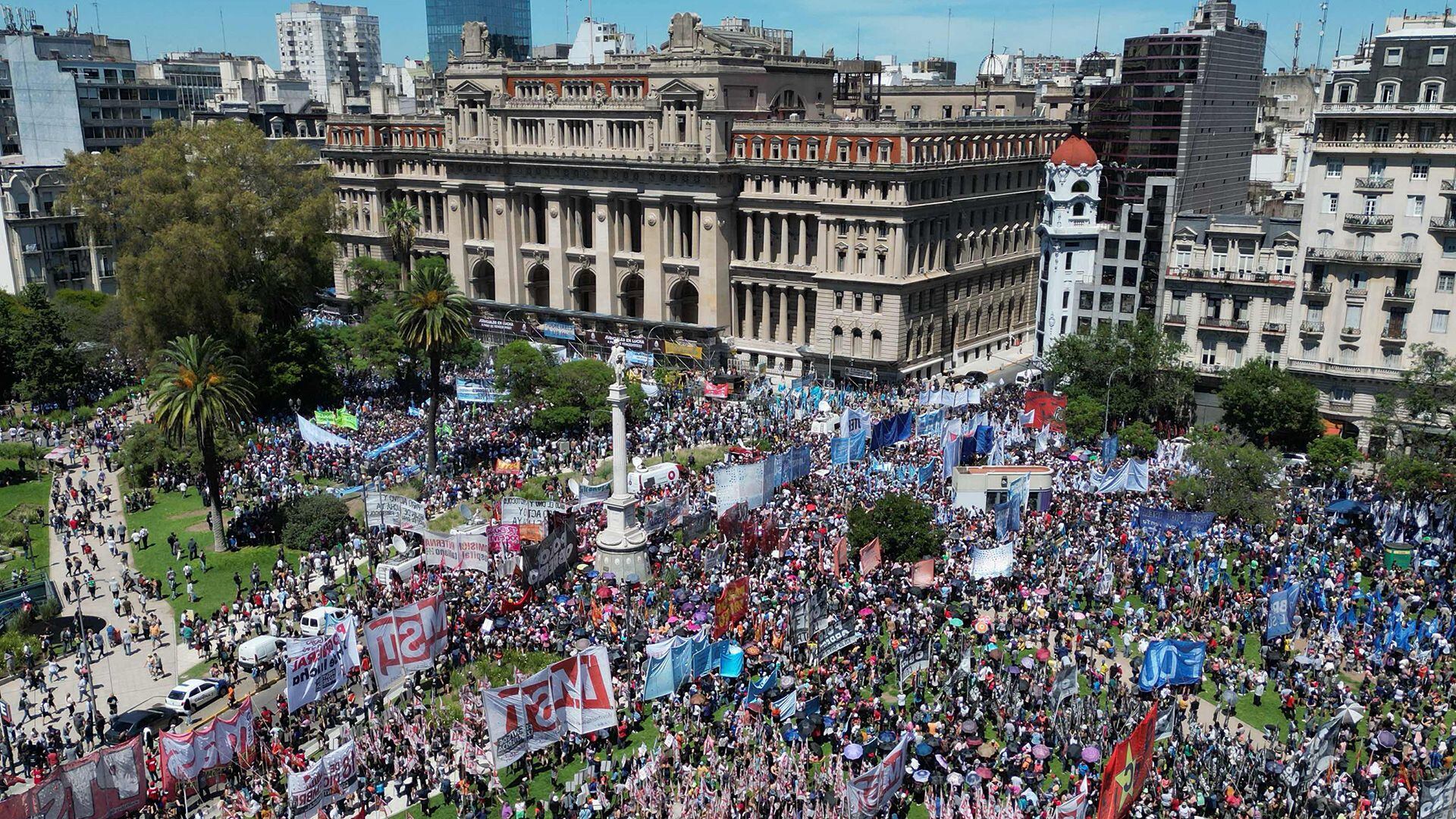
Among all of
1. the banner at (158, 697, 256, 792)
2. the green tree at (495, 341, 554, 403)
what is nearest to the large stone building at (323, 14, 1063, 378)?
the green tree at (495, 341, 554, 403)

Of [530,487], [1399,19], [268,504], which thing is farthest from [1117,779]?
[1399,19]

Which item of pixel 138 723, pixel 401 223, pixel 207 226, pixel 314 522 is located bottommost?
pixel 138 723

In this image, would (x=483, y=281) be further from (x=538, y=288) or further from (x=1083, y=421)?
(x=1083, y=421)

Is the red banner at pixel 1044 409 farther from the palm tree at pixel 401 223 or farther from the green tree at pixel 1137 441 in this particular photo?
the palm tree at pixel 401 223

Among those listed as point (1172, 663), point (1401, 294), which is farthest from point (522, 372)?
point (1401, 294)

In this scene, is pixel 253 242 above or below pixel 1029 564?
above

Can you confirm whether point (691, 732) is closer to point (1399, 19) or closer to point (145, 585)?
point (145, 585)
